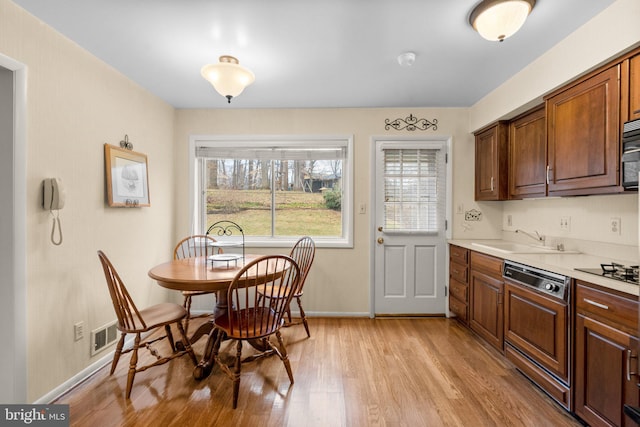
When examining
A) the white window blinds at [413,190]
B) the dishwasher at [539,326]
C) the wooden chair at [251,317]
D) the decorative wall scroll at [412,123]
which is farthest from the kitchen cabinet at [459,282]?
the wooden chair at [251,317]

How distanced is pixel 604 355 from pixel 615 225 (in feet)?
3.45

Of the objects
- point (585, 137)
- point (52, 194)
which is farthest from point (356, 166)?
point (52, 194)

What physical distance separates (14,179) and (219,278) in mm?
1270

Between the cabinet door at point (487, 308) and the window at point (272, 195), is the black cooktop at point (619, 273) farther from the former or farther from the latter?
the window at point (272, 195)

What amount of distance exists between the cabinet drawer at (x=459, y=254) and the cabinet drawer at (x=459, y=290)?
9.2 inches

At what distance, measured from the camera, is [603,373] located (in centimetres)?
150

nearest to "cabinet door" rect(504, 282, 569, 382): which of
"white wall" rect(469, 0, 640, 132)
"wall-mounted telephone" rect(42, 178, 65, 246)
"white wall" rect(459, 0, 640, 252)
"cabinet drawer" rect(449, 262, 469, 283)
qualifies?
"cabinet drawer" rect(449, 262, 469, 283)

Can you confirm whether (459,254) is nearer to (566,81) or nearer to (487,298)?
(487,298)

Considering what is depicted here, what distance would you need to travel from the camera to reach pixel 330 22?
5.90 feet

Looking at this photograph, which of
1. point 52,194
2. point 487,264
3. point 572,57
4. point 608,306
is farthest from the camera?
point 487,264

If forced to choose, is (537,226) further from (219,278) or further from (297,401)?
(219,278)

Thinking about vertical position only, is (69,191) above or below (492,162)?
below

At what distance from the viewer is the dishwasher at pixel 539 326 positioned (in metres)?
1.74

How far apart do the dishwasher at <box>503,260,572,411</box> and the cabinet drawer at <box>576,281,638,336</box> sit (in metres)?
0.08
